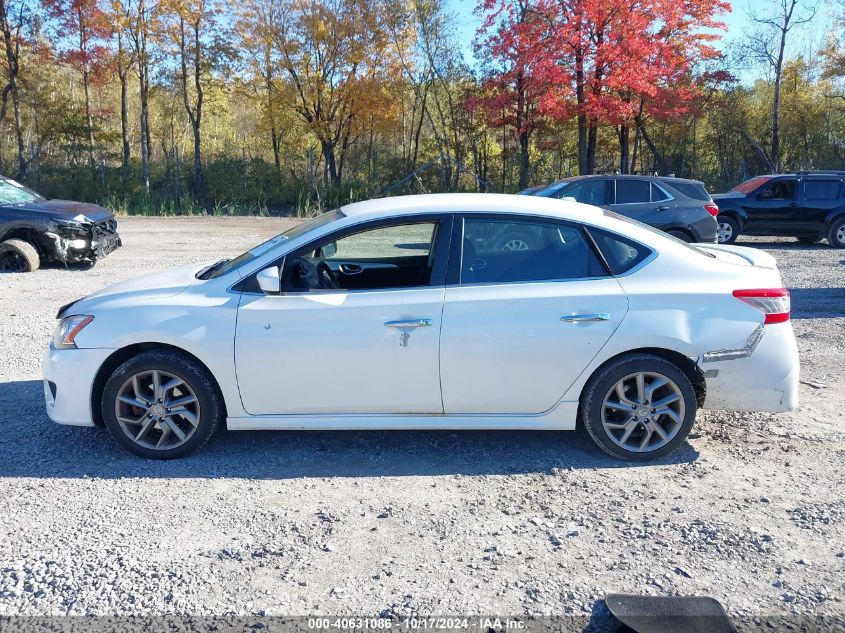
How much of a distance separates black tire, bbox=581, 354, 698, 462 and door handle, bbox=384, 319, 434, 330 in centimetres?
108

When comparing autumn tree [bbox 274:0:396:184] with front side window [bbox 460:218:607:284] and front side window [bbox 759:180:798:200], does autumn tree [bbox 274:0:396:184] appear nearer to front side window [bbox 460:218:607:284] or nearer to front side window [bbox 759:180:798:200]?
→ front side window [bbox 759:180:798:200]

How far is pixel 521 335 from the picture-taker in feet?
14.1

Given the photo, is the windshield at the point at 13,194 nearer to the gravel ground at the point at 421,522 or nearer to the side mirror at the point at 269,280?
the gravel ground at the point at 421,522

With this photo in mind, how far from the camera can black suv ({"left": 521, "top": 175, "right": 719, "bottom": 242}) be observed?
13.4m

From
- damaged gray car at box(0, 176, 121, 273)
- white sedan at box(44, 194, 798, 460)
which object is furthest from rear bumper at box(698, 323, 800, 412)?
damaged gray car at box(0, 176, 121, 273)

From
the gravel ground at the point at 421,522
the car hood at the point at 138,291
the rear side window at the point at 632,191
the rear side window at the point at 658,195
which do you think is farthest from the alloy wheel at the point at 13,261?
the rear side window at the point at 658,195

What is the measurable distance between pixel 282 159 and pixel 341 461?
31965 mm

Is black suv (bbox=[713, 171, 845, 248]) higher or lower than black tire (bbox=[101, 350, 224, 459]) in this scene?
higher

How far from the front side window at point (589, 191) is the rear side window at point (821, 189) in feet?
18.4

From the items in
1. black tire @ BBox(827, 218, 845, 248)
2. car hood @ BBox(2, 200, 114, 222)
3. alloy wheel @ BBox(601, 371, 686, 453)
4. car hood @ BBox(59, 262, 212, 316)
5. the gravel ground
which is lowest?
the gravel ground

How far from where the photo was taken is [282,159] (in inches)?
1366

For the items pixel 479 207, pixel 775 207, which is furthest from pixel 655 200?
pixel 479 207

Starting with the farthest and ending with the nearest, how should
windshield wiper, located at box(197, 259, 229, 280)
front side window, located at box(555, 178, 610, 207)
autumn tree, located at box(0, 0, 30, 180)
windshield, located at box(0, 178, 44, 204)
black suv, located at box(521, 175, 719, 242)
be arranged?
autumn tree, located at box(0, 0, 30, 180) < front side window, located at box(555, 178, 610, 207) < black suv, located at box(521, 175, 719, 242) < windshield, located at box(0, 178, 44, 204) < windshield wiper, located at box(197, 259, 229, 280)

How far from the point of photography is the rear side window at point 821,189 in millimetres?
16031
